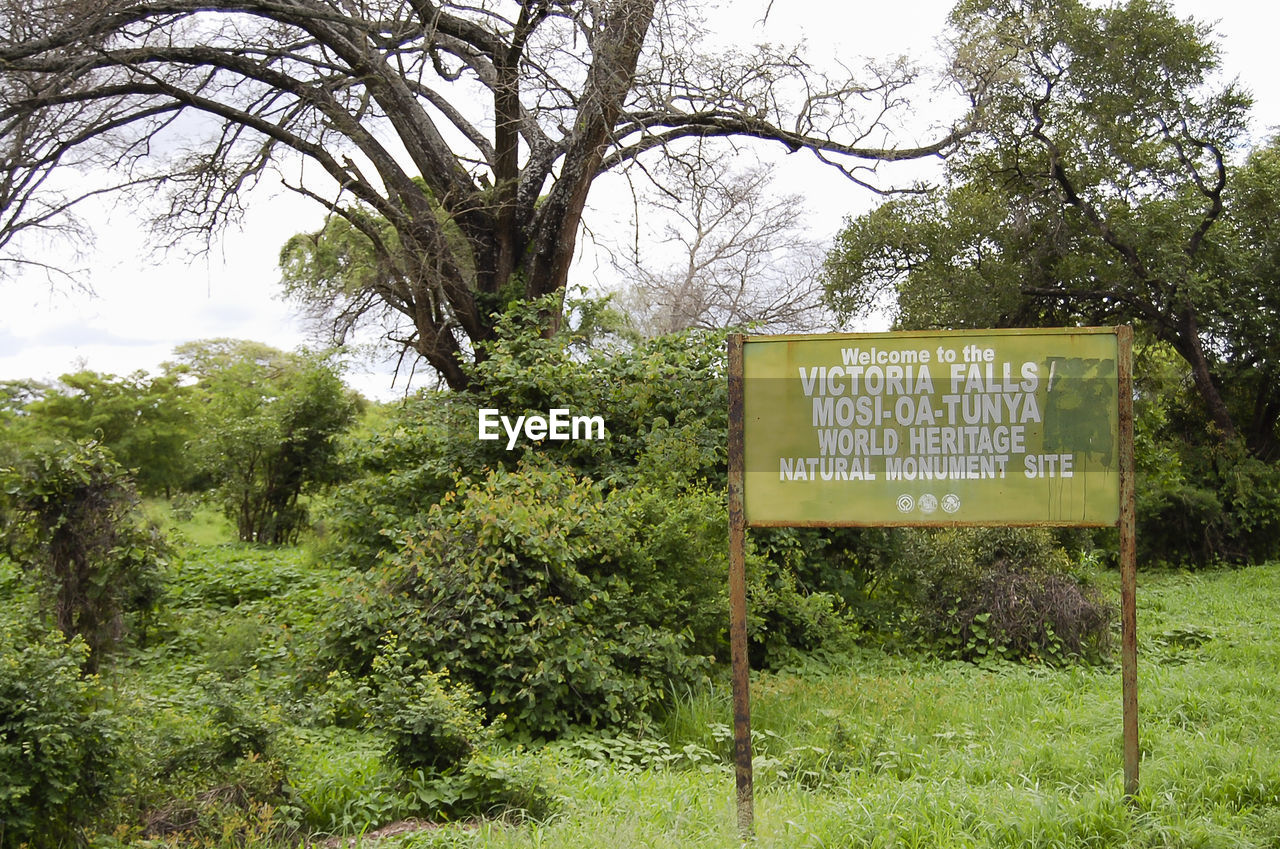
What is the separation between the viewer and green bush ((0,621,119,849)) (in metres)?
4.30

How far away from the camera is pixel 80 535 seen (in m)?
8.79

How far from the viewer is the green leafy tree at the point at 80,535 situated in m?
8.64

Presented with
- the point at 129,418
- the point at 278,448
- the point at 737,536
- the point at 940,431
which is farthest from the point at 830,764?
the point at 129,418

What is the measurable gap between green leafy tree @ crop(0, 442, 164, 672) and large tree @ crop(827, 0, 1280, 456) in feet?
45.5

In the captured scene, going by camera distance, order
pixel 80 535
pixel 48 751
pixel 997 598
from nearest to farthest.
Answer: pixel 48 751
pixel 80 535
pixel 997 598

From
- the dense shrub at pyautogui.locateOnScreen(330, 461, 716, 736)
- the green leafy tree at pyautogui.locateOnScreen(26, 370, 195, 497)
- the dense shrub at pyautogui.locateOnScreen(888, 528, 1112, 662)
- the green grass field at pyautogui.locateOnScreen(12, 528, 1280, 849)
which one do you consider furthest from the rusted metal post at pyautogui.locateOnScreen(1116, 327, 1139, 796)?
the green leafy tree at pyautogui.locateOnScreen(26, 370, 195, 497)

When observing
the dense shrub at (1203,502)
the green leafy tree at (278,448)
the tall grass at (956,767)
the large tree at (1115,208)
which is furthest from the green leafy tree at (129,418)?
the tall grass at (956,767)

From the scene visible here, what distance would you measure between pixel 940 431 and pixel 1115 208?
17136 mm

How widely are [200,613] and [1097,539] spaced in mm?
13618

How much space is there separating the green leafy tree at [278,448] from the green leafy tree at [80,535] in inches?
324

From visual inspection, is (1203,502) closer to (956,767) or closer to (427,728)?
(956,767)

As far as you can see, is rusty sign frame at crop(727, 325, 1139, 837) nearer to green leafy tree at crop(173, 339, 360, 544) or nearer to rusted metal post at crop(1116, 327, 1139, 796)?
rusted metal post at crop(1116, 327, 1139, 796)

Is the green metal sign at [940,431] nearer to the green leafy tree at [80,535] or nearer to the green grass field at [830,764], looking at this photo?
the green grass field at [830,764]

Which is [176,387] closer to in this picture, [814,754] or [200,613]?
[200,613]
